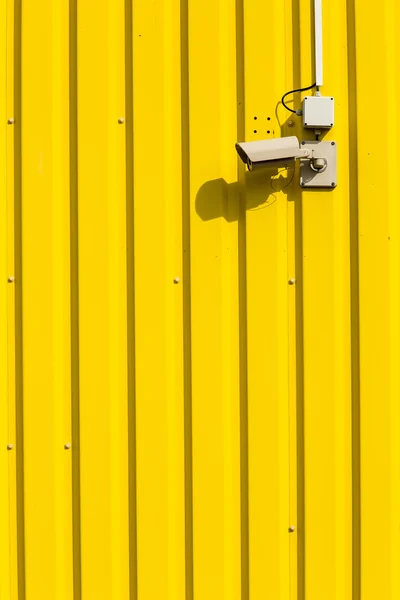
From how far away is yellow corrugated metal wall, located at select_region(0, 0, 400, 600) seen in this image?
5.15ft

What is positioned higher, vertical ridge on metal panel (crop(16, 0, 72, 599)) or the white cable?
the white cable

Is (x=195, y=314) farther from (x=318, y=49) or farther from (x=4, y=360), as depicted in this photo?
(x=318, y=49)

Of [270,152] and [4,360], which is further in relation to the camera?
[4,360]

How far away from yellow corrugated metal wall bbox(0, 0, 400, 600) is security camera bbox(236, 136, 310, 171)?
76mm

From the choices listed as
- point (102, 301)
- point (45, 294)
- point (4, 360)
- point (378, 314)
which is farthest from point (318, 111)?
point (4, 360)

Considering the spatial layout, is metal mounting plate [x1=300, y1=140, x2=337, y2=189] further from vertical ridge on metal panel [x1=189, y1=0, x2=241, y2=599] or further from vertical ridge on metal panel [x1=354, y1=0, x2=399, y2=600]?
vertical ridge on metal panel [x1=189, y1=0, x2=241, y2=599]

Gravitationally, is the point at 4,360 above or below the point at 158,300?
below

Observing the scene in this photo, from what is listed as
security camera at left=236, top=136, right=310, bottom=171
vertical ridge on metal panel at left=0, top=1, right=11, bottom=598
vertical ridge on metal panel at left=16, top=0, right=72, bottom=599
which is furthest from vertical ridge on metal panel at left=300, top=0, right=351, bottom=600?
vertical ridge on metal panel at left=0, top=1, right=11, bottom=598

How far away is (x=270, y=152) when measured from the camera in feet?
5.01

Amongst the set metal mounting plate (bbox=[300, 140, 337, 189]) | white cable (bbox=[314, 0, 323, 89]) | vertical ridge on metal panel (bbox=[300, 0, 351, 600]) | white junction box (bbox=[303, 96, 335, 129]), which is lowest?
vertical ridge on metal panel (bbox=[300, 0, 351, 600])

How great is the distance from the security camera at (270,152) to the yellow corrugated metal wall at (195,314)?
8cm

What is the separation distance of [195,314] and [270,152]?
0.53 metres

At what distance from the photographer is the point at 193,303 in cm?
159

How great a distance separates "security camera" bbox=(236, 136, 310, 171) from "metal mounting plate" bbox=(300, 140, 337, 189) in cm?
5
